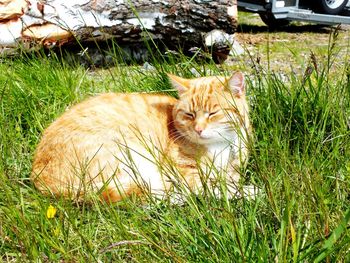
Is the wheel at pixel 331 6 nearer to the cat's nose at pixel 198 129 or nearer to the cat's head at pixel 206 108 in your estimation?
the cat's head at pixel 206 108

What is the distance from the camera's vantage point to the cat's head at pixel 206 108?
3.13 metres

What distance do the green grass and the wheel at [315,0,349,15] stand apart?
5720 mm

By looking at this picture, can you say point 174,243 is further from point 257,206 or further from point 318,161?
point 318,161

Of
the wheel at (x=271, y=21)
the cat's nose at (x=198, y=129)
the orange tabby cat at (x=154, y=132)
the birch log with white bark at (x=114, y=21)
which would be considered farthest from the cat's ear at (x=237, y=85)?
the wheel at (x=271, y=21)

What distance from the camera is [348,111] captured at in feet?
9.54

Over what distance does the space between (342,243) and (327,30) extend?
7291 millimetres

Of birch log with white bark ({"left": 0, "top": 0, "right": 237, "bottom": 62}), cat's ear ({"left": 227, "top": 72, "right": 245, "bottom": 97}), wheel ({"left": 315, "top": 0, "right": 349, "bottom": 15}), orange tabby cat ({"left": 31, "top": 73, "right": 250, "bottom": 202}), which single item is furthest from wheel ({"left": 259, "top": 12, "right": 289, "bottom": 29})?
cat's ear ({"left": 227, "top": 72, "right": 245, "bottom": 97})

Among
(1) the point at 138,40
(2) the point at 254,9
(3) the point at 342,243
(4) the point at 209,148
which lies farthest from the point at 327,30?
(3) the point at 342,243

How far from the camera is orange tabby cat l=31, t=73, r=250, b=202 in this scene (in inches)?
112

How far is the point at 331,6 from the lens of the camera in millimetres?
8750

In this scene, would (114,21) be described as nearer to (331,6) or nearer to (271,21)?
(271,21)

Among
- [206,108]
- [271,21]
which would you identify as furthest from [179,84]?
[271,21]

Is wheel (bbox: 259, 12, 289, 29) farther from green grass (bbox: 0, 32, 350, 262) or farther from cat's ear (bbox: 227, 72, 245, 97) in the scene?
cat's ear (bbox: 227, 72, 245, 97)

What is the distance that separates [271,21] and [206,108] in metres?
5.60
